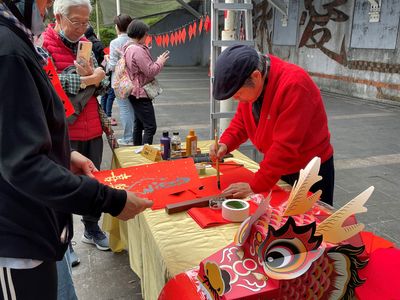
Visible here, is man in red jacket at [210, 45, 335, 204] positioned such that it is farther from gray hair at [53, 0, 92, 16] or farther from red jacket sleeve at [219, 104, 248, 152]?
gray hair at [53, 0, 92, 16]

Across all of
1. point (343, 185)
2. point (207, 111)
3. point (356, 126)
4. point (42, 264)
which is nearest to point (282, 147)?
point (42, 264)

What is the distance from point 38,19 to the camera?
0.95m

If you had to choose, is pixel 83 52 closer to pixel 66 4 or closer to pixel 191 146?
pixel 66 4

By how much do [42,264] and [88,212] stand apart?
0.23 meters

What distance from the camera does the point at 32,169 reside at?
2.82 feet

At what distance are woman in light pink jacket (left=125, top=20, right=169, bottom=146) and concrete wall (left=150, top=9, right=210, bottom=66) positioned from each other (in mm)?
13286

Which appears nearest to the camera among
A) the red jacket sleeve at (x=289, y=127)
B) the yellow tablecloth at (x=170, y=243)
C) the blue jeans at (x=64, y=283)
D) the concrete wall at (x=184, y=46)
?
the yellow tablecloth at (x=170, y=243)

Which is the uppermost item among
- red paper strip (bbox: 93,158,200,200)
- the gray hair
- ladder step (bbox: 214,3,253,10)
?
ladder step (bbox: 214,3,253,10)

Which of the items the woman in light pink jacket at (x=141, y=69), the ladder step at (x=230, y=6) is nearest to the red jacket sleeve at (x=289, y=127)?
the ladder step at (x=230, y=6)

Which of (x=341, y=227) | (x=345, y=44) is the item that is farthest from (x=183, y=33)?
(x=341, y=227)

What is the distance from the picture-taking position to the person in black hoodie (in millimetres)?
838

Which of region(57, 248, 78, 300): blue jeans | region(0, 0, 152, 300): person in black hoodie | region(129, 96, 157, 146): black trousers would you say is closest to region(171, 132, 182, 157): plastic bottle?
region(57, 248, 78, 300): blue jeans

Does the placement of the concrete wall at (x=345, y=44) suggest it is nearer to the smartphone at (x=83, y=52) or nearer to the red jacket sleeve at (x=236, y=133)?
the red jacket sleeve at (x=236, y=133)

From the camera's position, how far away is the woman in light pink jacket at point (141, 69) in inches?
149
